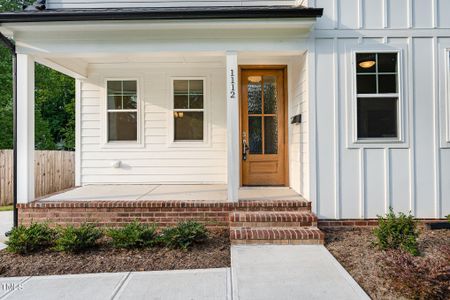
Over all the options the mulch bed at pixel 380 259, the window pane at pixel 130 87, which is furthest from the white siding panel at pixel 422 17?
the window pane at pixel 130 87

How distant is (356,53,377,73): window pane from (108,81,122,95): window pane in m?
4.94

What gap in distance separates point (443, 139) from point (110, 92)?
651 cm

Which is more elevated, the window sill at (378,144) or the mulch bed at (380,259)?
the window sill at (378,144)

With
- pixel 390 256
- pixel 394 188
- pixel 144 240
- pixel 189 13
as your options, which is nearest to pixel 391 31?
pixel 394 188

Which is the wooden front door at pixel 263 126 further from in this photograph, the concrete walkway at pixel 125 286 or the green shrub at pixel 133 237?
the concrete walkway at pixel 125 286

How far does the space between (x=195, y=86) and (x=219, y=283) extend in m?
4.65

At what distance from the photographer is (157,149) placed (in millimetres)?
6816

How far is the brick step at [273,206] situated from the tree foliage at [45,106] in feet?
43.0

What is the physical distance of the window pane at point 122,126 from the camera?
22.6 feet

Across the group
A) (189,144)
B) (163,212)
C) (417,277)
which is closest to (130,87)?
(189,144)

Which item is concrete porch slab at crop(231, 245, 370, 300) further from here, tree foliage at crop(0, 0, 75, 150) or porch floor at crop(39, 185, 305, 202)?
tree foliage at crop(0, 0, 75, 150)

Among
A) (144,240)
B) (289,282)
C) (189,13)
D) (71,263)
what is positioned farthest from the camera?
(189,13)

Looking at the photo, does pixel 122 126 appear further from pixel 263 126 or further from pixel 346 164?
pixel 346 164

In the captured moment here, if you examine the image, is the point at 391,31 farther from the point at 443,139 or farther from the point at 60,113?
the point at 60,113
